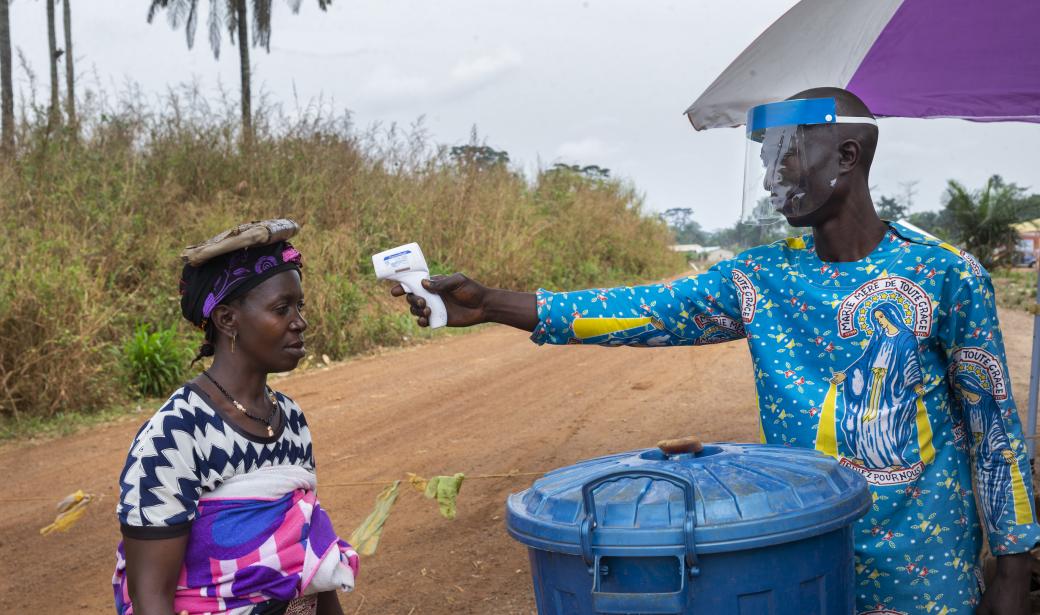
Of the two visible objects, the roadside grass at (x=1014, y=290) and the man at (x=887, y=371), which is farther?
the roadside grass at (x=1014, y=290)

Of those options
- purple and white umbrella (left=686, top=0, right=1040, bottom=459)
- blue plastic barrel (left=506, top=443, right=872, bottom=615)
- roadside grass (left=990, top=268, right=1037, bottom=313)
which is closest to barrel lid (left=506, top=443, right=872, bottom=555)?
blue plastic barrel (left=506, top=443, right=872, bottom=615)

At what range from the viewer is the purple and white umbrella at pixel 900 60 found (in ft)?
12.3

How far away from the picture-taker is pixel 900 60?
4070 mm

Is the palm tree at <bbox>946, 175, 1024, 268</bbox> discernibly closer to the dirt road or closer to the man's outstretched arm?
Result: the dirt road

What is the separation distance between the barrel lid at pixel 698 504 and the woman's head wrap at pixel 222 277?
0.80 metres

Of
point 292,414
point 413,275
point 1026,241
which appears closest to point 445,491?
point 292,414

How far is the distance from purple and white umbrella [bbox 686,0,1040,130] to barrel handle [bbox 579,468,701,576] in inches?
108

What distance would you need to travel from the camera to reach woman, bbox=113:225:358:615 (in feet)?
6.29

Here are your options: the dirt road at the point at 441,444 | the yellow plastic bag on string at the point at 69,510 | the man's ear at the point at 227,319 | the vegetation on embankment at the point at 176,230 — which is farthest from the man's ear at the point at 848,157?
the vegetation on embankment at the point at 176,230

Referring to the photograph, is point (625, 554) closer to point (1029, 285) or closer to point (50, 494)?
point (50, 494)

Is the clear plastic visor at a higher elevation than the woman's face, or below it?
higher

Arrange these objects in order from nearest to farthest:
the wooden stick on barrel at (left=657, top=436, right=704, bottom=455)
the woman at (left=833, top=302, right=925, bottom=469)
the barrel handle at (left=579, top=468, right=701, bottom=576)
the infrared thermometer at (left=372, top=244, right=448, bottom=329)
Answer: the barrel handle at (left=579, top=468, right=701, bottom=576) < the wooden stick on barrel at (left=657, top=436, right=704, bottom=455) < the woman at (left=833, top=302, right=925, bottom=469) < the infrared thermometer at (left=372, top=244, right=448, bottom=329)

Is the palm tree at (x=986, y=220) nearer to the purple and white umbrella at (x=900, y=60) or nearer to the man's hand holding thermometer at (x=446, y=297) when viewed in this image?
the purple and white umbrella at (x=900, y=60)

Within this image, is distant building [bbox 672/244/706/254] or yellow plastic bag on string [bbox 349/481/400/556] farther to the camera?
distant building [bbox 672/244/706/254]
